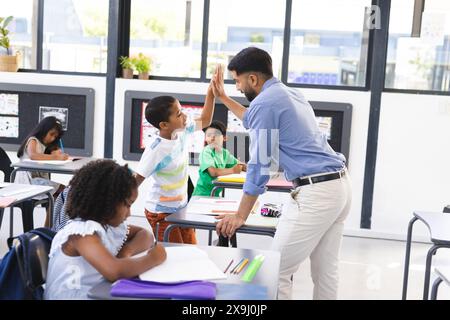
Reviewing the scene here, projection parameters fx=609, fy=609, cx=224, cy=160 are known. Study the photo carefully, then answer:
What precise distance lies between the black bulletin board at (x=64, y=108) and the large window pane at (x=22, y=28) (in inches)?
12.4

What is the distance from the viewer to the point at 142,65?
5.65 metres

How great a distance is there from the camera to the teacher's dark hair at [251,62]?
2.55m

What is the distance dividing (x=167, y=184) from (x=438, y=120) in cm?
302

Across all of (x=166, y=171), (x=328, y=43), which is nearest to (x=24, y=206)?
(x=166, y=171)

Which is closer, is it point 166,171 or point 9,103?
point 166,171

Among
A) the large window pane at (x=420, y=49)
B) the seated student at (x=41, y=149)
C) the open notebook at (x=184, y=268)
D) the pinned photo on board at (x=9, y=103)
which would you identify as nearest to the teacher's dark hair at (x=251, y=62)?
the open notebook at (x=184, y=268)

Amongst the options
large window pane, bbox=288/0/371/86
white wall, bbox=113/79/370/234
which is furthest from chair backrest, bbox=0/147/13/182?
large window pane, bbox=288/0/371/86

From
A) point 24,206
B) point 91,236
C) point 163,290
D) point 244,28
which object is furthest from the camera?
point 244,28

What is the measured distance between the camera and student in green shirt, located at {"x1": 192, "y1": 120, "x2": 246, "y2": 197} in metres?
4.20

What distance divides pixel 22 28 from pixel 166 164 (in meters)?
3.51

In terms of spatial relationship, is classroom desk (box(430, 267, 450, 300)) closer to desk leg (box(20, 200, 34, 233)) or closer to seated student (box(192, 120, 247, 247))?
Answer: seated student (box(192, 120, 247, 247))

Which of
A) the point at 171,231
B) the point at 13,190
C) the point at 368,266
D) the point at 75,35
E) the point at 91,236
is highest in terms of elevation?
A: the point at 75,35

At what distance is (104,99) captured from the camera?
18.8 feet

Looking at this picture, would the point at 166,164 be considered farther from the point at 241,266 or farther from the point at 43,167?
the point at 43,167
